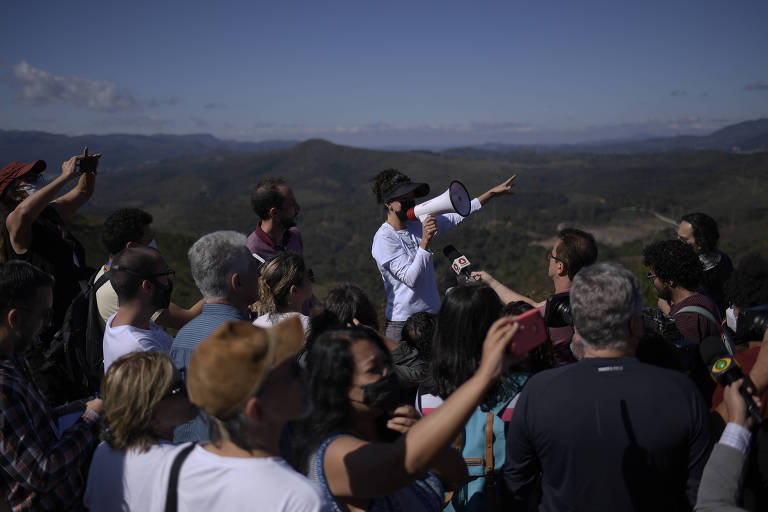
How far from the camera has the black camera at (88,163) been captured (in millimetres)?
4241

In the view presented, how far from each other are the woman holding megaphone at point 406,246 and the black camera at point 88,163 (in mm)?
2513

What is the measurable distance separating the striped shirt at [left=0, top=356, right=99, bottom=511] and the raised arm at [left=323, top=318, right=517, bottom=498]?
127 centimetres

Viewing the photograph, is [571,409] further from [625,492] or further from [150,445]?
[150,445]

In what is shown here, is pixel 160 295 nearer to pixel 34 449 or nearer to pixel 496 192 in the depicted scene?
pixel 34 449

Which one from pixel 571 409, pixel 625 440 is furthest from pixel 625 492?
pixel 571 409

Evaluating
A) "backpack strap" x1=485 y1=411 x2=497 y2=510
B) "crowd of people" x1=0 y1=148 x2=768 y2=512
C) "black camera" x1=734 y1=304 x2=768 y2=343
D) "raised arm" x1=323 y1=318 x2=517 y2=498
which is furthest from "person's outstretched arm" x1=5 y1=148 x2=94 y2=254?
"black camera" x1=734 y1=304 x2=768 y2=343

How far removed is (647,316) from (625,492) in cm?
136

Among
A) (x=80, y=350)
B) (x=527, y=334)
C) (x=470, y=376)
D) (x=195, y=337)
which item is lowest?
(x=80, y=350)

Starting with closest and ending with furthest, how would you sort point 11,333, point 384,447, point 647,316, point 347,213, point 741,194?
1. point 384,447
2. point 11,333
3. point 647,316
4. point 741,194
5. point 347,213

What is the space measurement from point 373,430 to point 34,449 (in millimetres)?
1474

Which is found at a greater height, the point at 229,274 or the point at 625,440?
the point at 229,274

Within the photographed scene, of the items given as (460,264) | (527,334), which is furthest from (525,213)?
(527,334)

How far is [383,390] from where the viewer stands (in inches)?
85.4

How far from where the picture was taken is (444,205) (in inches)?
183
